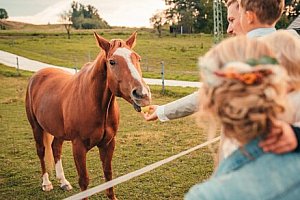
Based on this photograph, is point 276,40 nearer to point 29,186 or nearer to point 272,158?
point 272,158

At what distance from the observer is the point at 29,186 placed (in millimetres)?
4844

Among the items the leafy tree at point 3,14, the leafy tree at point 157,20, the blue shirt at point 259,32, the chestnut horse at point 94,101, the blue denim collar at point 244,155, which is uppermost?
the leafy tree at point 3,14

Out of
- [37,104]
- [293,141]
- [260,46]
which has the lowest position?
[37,104]

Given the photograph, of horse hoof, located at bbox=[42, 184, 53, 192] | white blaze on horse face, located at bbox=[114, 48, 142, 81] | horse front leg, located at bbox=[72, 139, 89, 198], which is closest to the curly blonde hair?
white blaze on horse face, located at bbox=[114, 48, 142, 81]

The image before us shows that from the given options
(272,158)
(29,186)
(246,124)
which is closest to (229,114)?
(246,124)

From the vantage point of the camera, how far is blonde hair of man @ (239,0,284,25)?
1.90m

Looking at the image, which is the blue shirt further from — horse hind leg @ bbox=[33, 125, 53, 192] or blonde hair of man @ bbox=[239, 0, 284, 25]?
horse hind leg @ bbox=[33, 125, 53, 192]

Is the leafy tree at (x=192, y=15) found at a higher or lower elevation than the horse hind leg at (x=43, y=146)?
higher

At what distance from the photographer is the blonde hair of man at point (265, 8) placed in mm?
1904

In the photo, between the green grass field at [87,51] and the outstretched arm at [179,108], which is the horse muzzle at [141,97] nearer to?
the outstretched arm at [179,108]

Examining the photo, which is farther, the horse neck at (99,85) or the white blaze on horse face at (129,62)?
the horse neck at (99,85)

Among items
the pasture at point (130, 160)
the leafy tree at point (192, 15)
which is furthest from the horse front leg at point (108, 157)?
the leafy tree at point (192, 15)

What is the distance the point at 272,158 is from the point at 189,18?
5391cm

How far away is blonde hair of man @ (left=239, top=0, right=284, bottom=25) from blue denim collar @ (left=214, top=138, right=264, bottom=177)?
1079 mm
